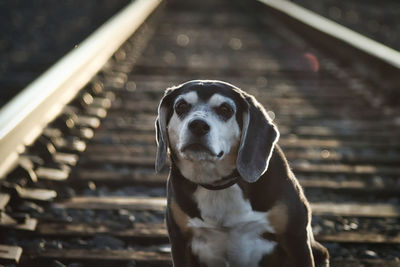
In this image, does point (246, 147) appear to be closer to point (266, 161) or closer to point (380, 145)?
point (266, 161)

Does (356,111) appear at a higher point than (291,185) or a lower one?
lower

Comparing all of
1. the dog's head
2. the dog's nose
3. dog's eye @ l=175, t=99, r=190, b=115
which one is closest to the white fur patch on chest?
the dog's head

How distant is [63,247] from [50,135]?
5.28 feet

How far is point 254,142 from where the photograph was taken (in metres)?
2.58

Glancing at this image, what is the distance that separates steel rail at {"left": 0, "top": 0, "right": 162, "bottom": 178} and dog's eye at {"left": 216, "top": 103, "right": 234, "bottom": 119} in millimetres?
1488

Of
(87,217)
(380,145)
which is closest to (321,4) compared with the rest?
(380,145)

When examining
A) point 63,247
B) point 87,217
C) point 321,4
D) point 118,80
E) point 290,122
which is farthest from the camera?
point 321,4

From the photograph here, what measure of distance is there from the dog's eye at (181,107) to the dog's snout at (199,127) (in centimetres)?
17

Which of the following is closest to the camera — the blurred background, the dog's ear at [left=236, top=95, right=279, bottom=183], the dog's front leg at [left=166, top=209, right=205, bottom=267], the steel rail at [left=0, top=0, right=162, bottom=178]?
the dog's ear at [left=236, top=95, right=279, bottom=183]

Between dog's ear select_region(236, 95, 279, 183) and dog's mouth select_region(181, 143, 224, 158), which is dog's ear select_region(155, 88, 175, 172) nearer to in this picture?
dog's mouth select_region(181, 143, 224, 158)

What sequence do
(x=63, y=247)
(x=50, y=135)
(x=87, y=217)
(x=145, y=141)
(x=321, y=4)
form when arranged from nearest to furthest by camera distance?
(x=63, y=247), (x=87, y=217), (x=50, y=135), (x=145, y=141), (x=321, y=4)

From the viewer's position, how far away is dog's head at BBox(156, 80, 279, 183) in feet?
8.48

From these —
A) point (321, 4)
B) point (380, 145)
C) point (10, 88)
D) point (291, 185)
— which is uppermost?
point (291, 185)

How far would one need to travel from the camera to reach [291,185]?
257cm
